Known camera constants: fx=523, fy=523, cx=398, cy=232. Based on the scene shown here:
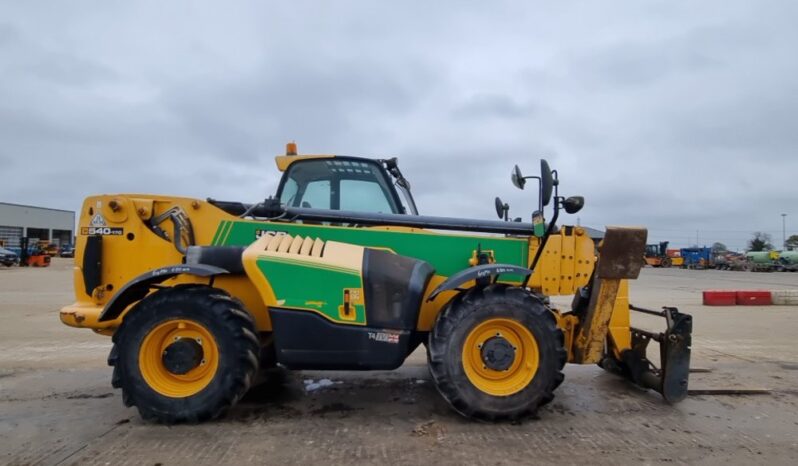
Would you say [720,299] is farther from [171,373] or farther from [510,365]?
[171,373]

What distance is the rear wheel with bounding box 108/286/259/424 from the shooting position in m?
4.00

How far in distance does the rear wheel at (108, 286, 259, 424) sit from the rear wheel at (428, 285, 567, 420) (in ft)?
4.99

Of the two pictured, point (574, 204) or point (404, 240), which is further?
point (404, 240)

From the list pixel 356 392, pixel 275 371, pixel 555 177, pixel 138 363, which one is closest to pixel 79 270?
pixel 138 363

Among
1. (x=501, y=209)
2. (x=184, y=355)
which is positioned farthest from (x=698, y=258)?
(x=184, y=355)

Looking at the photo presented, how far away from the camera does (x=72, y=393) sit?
507 cm

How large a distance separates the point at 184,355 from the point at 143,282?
2.25ft

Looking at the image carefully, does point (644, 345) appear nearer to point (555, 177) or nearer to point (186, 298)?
point (555, 177)

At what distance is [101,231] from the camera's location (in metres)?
4.63

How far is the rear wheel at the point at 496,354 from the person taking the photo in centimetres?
406

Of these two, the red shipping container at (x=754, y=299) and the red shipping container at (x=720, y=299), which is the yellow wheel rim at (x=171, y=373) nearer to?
the red shipping container at (x=720, y=299)

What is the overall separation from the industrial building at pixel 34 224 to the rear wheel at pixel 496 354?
2640 inches

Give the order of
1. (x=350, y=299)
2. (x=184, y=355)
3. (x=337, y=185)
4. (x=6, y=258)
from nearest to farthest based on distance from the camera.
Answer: (x=184, y=355), (x=350, y=299), (x=337, y=185), (x=6, y=258)

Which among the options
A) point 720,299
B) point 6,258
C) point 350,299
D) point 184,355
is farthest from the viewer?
point 6,258
